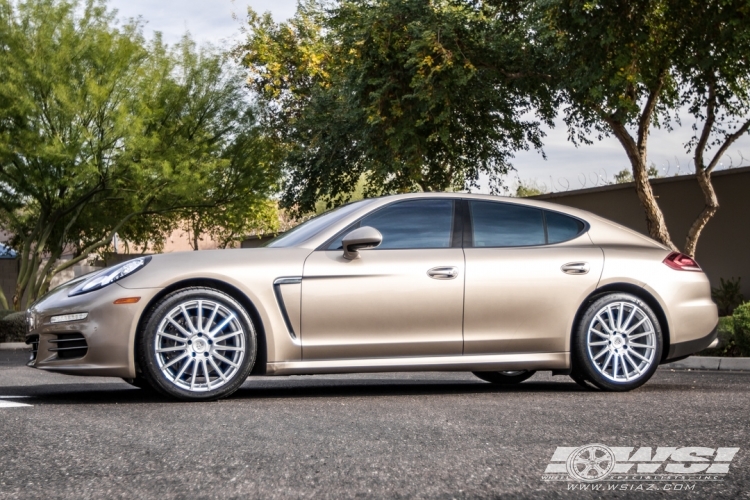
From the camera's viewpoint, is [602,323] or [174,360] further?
[602,323]

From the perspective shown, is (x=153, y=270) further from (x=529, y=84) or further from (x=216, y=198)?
(x=216, y=198)

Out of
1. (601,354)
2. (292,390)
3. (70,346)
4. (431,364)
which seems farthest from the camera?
(292,390)

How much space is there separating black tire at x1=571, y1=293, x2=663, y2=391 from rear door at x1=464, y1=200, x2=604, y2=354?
A: 12 cm

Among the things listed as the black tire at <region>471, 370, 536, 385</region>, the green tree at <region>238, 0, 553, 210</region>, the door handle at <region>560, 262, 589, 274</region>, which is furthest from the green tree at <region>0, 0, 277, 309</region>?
the door handle at <region>560, 262, 589, 274</region>

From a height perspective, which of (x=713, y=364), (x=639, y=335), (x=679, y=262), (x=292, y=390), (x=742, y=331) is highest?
(x=679, y=262)

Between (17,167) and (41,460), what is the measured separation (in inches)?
858

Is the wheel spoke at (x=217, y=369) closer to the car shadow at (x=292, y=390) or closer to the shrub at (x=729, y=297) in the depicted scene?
the car shadow at (x=292, y=390)

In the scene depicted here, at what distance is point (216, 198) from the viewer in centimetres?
2772

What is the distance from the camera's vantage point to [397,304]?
22.9 ft

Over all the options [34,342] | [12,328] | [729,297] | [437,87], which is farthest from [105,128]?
[34,342]

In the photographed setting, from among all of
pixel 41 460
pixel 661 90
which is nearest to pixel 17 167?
pixel 661 90

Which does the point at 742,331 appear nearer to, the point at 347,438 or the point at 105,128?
the point at 347,438

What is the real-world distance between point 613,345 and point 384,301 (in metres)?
1.82

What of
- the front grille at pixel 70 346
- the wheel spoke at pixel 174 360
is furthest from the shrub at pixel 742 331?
the front grille at pixel 70 346
